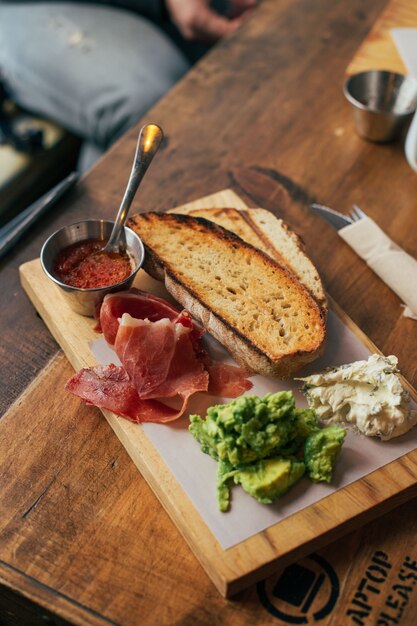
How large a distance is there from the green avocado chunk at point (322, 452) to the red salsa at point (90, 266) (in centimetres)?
70

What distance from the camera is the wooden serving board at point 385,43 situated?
9.41ft

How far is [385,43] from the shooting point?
2.96 metres

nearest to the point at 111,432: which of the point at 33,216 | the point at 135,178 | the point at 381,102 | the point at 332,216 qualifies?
the point at 135,178

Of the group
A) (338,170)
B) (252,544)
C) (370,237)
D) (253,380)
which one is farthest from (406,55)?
(252,544)

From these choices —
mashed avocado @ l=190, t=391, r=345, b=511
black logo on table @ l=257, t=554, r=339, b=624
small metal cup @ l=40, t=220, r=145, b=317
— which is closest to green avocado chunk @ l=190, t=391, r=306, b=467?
mashed avocado @ l=190, t=391, r=345, b=511

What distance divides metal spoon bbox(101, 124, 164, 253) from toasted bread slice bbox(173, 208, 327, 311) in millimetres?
240

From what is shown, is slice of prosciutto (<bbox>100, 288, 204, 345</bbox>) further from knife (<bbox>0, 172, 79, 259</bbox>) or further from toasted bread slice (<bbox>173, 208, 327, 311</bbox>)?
knife (<bbox>0, 172, 79, 259</bbox>)

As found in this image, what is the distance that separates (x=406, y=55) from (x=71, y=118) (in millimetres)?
1733

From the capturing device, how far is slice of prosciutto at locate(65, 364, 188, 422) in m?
1.67

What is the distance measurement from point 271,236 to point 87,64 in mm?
1917

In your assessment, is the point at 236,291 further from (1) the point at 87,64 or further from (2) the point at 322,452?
(1) the point at 87,64

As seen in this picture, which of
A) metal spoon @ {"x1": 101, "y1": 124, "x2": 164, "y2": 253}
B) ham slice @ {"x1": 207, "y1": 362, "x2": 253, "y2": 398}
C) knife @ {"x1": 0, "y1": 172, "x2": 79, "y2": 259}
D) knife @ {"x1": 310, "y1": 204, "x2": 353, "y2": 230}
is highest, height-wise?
metal spoon @ {"x1": 101, "y1": 124, "x2": 164, "y2": 253}


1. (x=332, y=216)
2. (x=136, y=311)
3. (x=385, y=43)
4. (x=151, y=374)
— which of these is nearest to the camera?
(x=151, y=374)

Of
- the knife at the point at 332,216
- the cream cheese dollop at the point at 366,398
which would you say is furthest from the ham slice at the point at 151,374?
the knife at the point at 332,216
